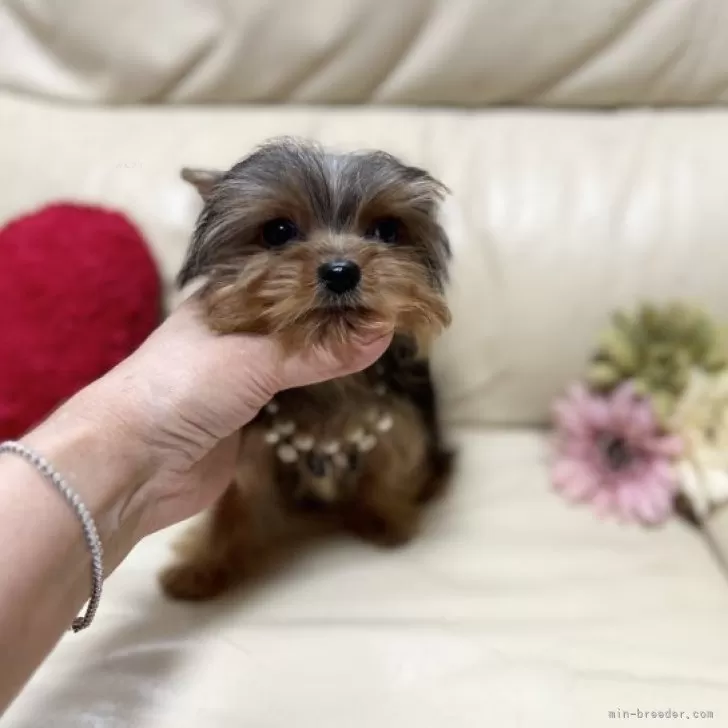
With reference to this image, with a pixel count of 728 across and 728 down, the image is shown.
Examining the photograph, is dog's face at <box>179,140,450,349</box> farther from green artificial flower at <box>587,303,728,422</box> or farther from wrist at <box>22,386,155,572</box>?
green artificial flower at <box>587,303,728,422</box>

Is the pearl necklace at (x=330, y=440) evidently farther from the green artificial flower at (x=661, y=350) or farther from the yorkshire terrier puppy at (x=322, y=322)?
the green artificial flower at (x=661, y=350)

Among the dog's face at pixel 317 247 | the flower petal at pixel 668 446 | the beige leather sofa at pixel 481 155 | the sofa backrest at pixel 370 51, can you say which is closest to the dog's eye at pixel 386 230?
the dog's face at pixel 317 247

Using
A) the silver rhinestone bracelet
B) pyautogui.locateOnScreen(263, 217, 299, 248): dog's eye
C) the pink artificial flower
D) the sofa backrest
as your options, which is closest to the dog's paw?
the silver rhinestone bracelet

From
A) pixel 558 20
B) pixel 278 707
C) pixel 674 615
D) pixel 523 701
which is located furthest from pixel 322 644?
pixel 558 20

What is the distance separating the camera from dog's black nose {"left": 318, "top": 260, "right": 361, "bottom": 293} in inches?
37.5

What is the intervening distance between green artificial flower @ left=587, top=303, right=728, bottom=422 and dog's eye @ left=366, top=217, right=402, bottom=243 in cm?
44

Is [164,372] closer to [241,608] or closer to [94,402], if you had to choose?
[94,402]

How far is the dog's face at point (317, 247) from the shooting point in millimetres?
961

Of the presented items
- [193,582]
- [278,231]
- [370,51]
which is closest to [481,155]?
[370,51]

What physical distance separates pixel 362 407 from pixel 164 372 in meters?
0.36

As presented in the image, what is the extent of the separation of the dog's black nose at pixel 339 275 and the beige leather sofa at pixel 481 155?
1.47 ft

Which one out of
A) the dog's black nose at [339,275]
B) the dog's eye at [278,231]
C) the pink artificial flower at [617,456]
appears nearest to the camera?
the dog's black nose at [339,275]

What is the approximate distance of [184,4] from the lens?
1.41m

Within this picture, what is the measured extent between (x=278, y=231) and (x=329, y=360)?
200 mm
